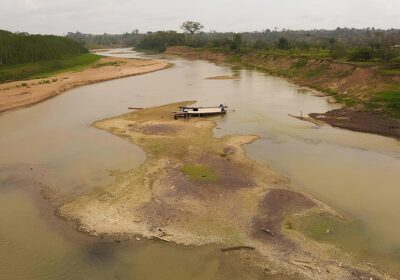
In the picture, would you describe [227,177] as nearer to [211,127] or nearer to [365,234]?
[365,234]

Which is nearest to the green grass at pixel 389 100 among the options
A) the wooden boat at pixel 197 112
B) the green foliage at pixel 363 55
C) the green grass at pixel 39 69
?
the wooden boat at pixel 197 112

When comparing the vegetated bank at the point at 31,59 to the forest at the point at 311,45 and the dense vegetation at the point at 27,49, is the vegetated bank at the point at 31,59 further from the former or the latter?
the forest at the point at 311,45

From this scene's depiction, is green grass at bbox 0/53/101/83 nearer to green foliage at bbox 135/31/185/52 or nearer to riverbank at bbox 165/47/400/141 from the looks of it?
riverbank at bbox 165/47/400/141

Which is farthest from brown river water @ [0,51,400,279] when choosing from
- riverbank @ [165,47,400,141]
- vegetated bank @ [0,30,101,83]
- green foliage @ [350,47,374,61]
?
vegetated bank @ [0,30,101,83]

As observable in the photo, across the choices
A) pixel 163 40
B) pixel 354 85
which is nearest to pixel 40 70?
pixel 354 85

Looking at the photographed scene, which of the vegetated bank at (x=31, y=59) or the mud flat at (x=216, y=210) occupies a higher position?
the vegetated bank at (x=31, y=59)

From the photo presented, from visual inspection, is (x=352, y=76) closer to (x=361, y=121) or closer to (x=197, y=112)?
(x=361, y=121)
